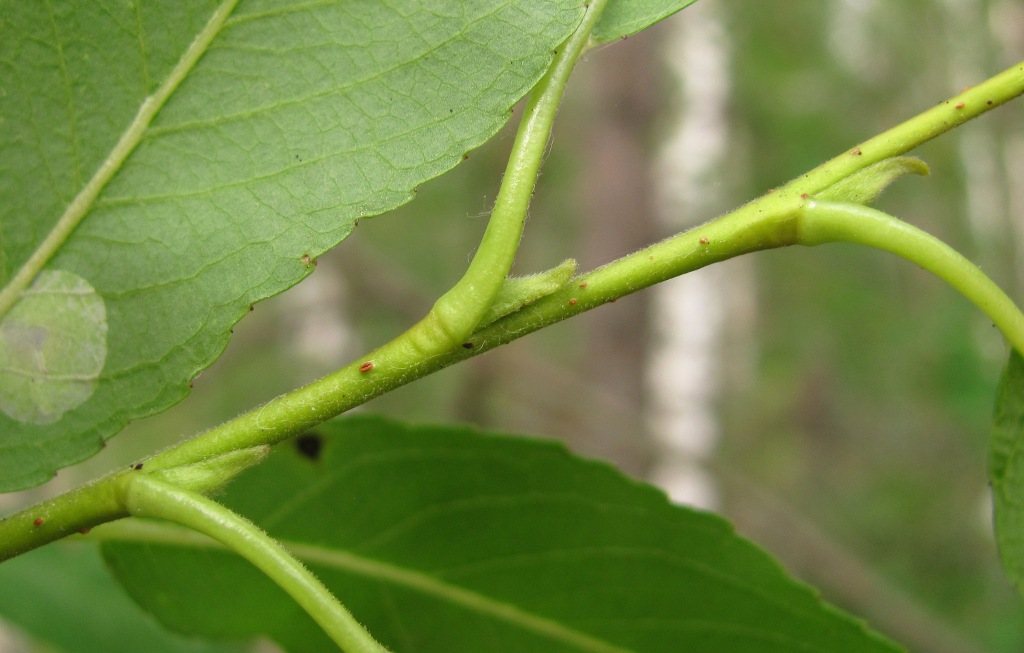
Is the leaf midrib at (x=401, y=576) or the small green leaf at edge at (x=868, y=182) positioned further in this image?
the leaf midrib at (x=401, y=576)

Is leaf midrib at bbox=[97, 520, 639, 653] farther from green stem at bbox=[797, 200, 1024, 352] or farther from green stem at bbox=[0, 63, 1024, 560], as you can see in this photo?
green stem at bbox=[797, 200, 1024, 352]

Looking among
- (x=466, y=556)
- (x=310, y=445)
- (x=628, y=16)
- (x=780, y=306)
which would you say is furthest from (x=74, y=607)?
(x=780, y=306)

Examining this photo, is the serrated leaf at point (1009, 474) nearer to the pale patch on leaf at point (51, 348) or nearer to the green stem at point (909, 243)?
the green stem at point (909, 243)

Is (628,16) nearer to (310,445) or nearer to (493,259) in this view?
(493,259)

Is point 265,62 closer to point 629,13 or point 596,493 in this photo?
point 629,13

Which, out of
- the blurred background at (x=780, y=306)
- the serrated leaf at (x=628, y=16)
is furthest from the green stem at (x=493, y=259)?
the blurred background at (x=780, y=306)

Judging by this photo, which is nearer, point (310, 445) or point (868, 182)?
point (868, 182)
